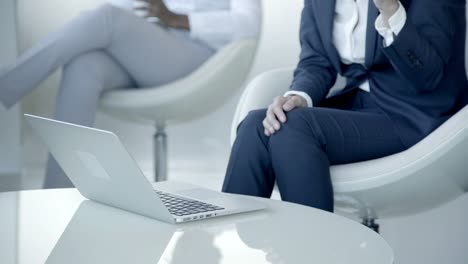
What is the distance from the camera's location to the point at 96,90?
260 centimetres

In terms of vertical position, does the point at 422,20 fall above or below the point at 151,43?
above

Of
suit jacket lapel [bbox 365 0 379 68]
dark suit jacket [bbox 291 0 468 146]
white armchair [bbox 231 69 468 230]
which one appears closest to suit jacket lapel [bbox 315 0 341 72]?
dark suit jacket [bbox 291 0 468 146]

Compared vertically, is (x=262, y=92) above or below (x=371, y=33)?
below

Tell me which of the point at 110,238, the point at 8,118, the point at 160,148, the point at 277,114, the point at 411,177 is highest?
the point at 110,238

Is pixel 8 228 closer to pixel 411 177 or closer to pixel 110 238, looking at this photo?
pixel 110 238

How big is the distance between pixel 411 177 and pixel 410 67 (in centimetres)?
24

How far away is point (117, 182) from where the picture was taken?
3.81 ft

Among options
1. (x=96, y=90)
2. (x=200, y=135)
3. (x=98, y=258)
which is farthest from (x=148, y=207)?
(x=200, y=135)

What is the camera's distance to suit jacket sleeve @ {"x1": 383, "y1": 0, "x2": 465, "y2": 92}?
5.52ft

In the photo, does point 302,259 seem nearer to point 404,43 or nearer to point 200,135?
point 404,43

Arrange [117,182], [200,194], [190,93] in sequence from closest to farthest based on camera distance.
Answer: [117,182] → [200,194] → [190,93]

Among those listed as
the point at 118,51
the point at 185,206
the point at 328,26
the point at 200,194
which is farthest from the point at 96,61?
the point at 185,206

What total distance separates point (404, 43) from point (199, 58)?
3.82 ft

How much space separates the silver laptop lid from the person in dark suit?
46cm
